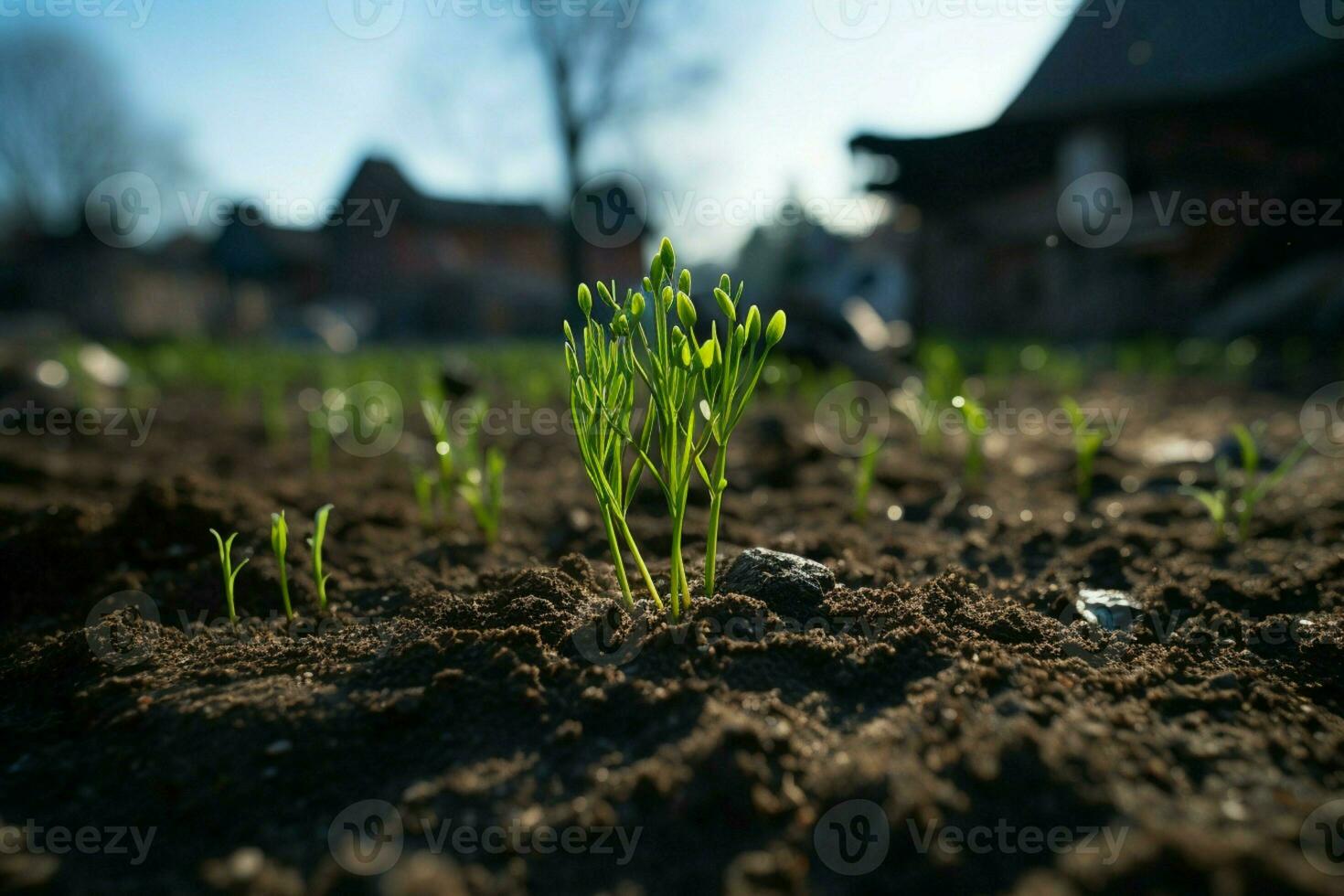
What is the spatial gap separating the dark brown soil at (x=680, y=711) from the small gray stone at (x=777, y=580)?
0.12 ft

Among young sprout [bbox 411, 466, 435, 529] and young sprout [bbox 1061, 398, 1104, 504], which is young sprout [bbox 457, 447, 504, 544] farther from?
young sprout [bbox 1061, 398, 1104, 504]

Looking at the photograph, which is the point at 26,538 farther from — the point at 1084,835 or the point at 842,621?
the point at 1084,835

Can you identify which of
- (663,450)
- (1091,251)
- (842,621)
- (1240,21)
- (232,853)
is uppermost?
(1240,21)

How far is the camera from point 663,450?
1403mm

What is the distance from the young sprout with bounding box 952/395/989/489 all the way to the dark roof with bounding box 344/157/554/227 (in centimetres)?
2561

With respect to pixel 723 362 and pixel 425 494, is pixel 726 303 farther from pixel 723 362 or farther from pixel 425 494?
pixel 425 494

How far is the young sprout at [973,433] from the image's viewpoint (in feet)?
6.84

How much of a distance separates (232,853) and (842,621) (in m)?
1.01

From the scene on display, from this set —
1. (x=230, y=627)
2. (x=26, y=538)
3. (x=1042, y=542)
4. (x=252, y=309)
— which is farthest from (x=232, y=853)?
(x=252, y=309)

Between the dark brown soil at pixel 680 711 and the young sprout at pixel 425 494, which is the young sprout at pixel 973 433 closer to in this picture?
the dark brown soil at pixel 680 711

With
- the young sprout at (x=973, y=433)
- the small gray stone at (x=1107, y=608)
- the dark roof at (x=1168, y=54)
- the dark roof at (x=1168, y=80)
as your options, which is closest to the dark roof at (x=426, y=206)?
the dark roof at (x=1168, y=80)

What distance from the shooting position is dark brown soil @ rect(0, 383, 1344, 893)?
0.87m

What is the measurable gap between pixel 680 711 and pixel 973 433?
1.73 meters

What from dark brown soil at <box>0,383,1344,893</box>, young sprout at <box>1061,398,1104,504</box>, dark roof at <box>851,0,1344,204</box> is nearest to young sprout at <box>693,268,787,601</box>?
dark brown soil at <box>0,383,1344,893</box>
